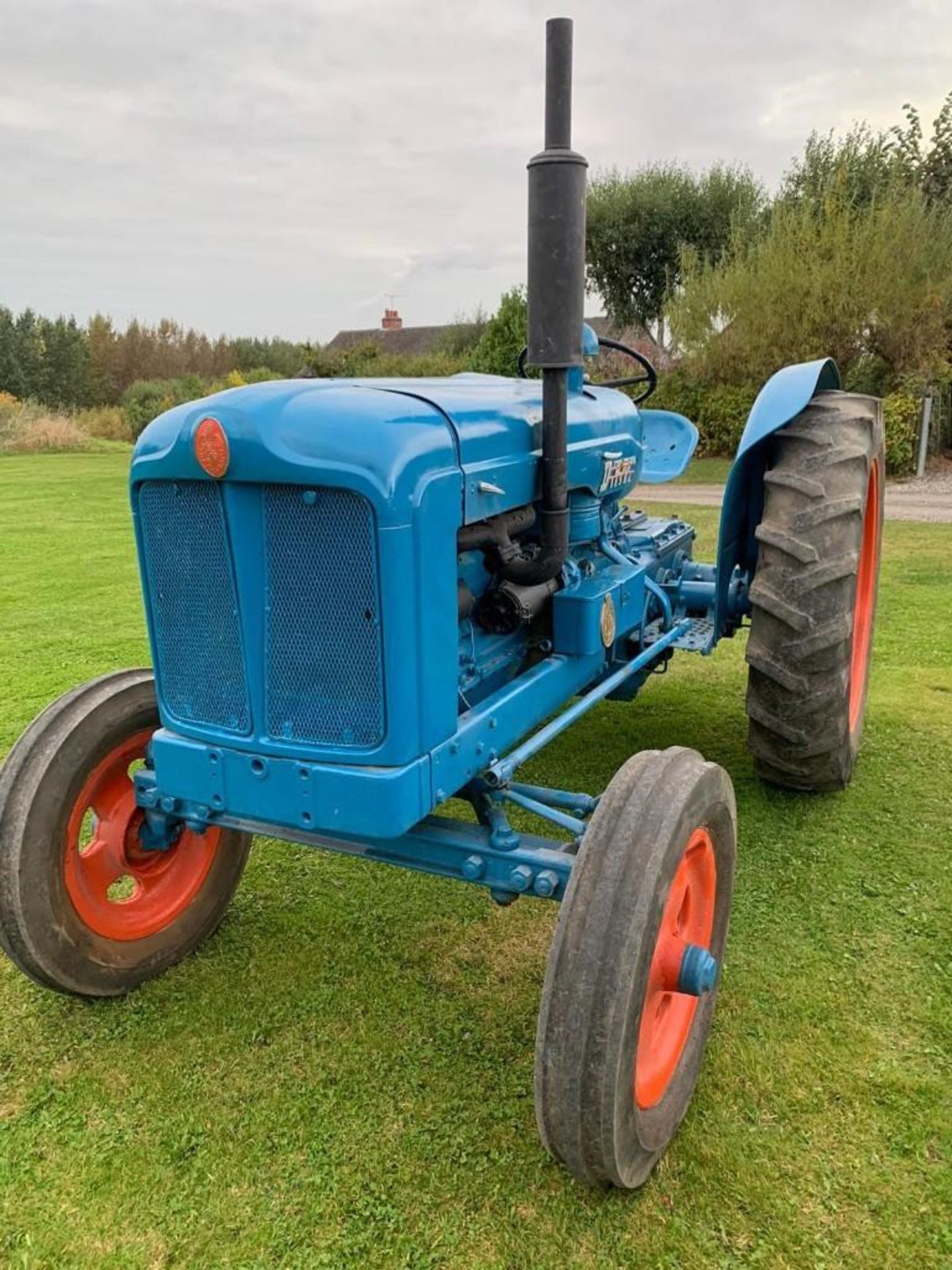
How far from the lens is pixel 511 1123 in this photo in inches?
78.6

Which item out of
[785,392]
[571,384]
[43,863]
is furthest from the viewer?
[785,392]

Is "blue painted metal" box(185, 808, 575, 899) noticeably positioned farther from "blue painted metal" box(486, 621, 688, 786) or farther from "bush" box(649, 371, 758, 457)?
"bush" box(649, 371, 758, 457)

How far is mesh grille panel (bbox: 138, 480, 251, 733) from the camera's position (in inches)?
75.5

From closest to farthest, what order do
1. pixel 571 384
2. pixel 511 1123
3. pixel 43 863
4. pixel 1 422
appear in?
pixel 511 1123 → pixel 43 863 → pixel 571 384 → pixel 1 422

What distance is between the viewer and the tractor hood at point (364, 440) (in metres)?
1.77

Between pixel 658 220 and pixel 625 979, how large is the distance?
23022 millimetres

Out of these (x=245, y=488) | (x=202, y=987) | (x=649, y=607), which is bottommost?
(x=202, y=987)

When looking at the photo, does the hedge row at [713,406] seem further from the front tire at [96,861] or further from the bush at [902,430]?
the front tire at [96,861]

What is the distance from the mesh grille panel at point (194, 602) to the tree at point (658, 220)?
21609mm

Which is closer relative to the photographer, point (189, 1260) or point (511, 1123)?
point (189, 1260)

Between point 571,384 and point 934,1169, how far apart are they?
215 cm

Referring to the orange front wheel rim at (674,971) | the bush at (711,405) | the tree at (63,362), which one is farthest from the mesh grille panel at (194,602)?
the tree at (63,362)

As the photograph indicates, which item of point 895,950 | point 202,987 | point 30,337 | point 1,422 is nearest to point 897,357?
point 895,950

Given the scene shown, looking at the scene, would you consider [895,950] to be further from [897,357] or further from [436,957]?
[897,357]
